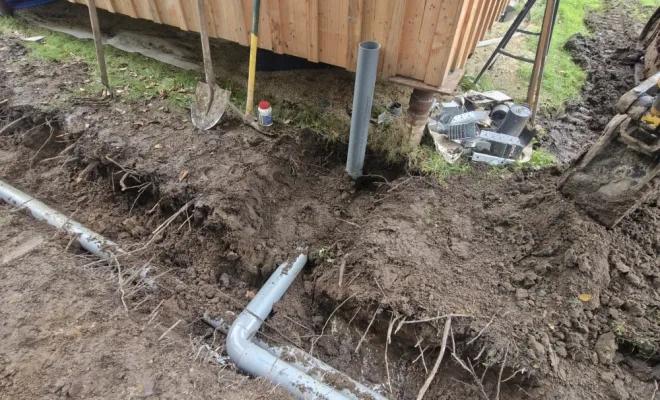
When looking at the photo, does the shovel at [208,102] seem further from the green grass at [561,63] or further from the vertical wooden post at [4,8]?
the vertical wooden post at [4,8]

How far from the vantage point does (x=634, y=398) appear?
2037 millimetres

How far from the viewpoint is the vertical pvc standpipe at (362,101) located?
2.52 m

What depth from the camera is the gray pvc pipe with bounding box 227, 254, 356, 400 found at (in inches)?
79.7

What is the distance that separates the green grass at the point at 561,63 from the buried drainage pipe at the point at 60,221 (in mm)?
4370

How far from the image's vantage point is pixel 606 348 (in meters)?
2.15

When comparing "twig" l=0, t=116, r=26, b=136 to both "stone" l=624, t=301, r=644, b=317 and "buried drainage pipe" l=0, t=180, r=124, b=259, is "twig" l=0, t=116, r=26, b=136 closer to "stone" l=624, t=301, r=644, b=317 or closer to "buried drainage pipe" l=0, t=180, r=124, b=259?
"buried drainage pipe" l=0, t=180, r=124, b=259

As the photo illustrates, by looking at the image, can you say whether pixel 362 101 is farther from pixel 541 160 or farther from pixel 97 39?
pixel 97 39

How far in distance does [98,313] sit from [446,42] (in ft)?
9.20

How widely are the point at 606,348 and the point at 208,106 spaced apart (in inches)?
134

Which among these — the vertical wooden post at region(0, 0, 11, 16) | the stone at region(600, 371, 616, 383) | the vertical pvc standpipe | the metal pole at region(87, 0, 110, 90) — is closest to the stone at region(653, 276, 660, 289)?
the stone at region(600, 371, 616, 383)

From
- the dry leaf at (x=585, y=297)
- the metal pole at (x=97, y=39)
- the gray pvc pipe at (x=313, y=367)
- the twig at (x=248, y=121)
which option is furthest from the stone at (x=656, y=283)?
the metal pole at (x=97, y=39)

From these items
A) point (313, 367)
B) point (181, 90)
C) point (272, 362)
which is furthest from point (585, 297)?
point (181, 90)

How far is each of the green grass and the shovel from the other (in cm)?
339

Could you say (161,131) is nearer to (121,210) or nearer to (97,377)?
(121,210)
